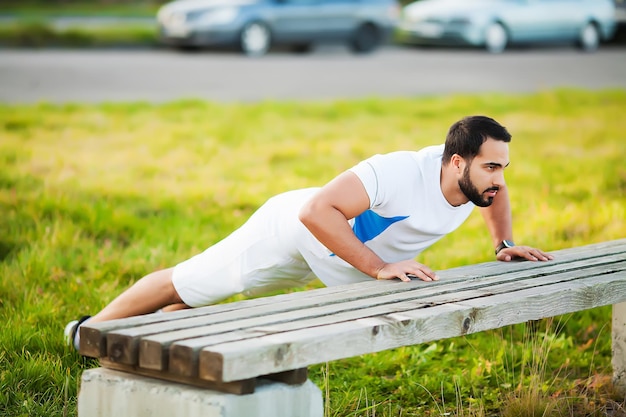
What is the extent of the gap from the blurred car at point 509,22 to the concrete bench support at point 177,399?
1621 cm

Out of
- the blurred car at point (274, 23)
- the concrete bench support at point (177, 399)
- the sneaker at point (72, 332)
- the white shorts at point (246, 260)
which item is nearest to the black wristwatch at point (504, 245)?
the white shorts at point (246, 260)

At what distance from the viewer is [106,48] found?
58.7ft

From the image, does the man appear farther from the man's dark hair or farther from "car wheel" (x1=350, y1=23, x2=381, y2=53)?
"car wheel" (x1=350, y1=23, x2=381, y2=53)

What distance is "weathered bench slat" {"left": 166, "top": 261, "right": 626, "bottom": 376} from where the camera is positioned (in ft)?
9.75

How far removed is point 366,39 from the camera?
18.5m

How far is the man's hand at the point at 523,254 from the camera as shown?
4.44 m

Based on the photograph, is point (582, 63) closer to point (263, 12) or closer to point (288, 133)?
point (263, 12)

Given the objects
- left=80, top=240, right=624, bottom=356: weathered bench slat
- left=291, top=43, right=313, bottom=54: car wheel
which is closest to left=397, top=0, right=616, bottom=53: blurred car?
left=291, top=43, right=313, bottom=54: car wheel

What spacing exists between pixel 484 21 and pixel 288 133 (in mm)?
9898

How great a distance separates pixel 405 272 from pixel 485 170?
1.60ft

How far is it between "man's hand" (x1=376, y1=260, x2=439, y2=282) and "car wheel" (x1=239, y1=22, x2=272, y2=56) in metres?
13.4

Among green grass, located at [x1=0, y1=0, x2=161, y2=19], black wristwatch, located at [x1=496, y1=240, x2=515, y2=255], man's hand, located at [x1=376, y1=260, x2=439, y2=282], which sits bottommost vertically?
man's hand, located at [x1=376, y1=260, x2=439, y2=282]

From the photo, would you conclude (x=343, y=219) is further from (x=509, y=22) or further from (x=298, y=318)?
(x=509, y=22)

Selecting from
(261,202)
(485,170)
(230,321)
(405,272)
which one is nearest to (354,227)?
(405,272)
